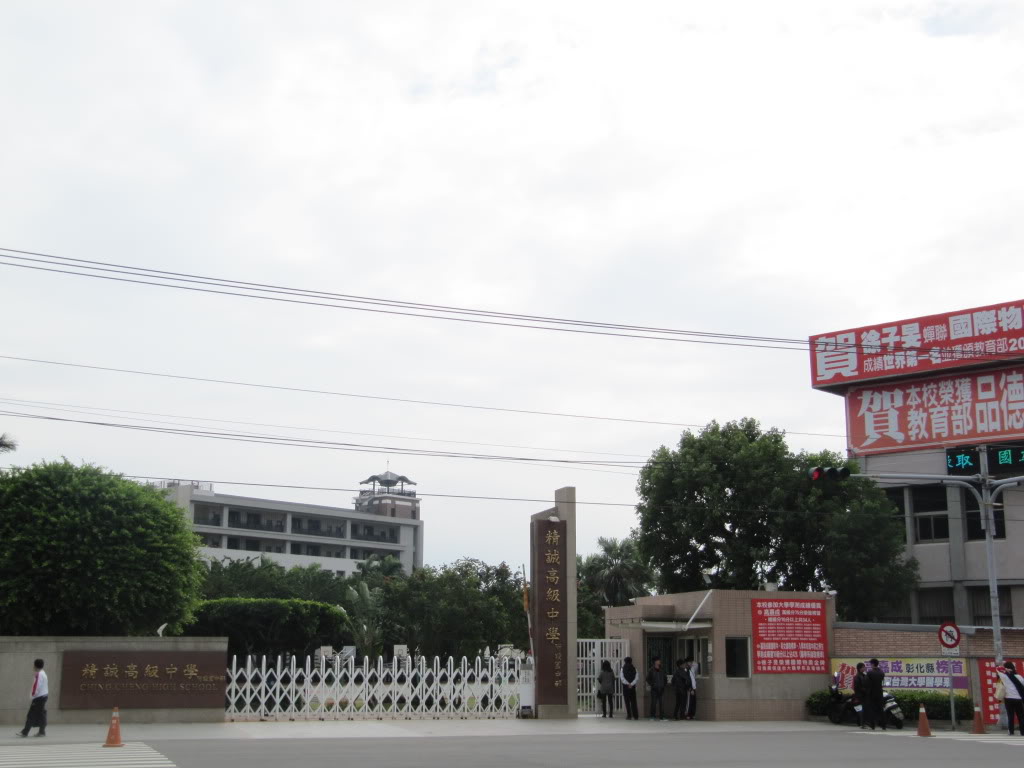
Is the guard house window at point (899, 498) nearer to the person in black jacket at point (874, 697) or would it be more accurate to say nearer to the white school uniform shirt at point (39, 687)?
the person in black jacket at point (874, 697)

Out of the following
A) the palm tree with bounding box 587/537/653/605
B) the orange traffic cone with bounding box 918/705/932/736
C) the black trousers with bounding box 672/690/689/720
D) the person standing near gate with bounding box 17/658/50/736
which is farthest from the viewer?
the palm tree with bounding box 587/537/653/605

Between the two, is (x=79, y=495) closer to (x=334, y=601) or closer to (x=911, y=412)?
(x=911, y=412)

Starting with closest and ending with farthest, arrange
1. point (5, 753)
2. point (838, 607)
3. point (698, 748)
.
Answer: point (5, 753) → point (698, 748) → point (838, 607)

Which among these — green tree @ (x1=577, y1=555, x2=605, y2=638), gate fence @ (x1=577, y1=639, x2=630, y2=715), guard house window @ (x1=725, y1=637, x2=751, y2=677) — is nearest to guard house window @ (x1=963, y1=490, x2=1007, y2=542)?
green tree @ (x1=577, y1=555, x2=605, y2=638)

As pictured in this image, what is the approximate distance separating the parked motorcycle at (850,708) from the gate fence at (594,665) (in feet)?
17.9

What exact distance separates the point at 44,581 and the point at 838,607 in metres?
28.1

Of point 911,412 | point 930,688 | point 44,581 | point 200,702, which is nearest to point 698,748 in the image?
point 930,688

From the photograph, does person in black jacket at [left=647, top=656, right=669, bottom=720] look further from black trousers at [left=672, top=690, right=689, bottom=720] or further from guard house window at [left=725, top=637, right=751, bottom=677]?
guard house window at [left=725, top=637, right=751, bottom=677]

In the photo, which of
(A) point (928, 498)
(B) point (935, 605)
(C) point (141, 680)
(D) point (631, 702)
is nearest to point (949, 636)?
(D) point (631, 702)

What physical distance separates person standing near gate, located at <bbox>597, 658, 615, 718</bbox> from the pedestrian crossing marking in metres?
12.2

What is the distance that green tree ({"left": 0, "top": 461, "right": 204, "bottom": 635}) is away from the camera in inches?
992

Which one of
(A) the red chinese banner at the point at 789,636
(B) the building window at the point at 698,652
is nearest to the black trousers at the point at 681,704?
(B) the building window at the point at 698,652

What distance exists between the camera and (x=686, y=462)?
4281 cm

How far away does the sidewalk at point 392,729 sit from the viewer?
67.0 ft
